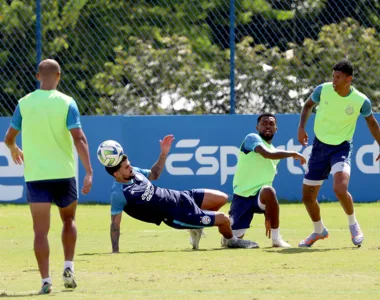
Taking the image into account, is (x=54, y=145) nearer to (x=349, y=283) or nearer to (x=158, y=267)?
(x=158, y=267)

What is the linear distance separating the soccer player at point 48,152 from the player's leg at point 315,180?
3.99 m

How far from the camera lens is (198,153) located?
19016mm

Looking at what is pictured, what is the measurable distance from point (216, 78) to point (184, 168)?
216 cm

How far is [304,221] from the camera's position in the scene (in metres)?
15.7

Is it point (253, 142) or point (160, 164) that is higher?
point (253, 142)

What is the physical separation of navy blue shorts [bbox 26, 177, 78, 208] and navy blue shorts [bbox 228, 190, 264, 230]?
3803mm

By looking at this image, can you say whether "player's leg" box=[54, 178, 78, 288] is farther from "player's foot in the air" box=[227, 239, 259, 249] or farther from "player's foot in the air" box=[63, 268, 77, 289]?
"player's foot in the air" box=[227, 239, 259, 249]

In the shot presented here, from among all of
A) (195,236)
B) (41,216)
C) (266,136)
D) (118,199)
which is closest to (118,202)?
(118,199)

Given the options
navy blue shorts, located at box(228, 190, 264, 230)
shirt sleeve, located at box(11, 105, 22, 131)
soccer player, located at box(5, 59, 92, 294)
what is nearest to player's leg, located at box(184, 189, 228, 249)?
navy blue shorts, located at box(228, 190, 264, 230)

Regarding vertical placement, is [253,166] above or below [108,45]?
below

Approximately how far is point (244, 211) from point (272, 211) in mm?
492

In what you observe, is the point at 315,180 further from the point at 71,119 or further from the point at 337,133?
the point at 71,119

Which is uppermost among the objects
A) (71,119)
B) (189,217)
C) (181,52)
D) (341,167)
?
(181,52)

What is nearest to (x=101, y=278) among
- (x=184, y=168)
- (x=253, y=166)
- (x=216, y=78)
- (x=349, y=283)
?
(x=349, y=283)
